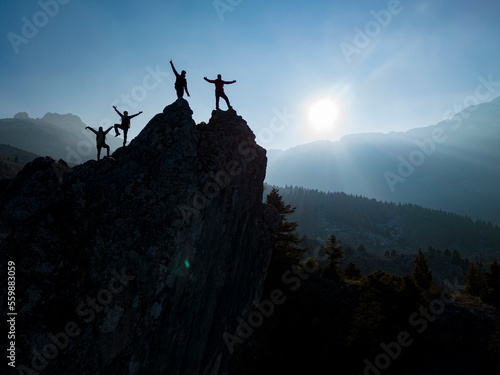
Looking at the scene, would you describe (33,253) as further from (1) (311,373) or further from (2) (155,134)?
(1) (311,373)

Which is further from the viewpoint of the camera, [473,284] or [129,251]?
[473,284]

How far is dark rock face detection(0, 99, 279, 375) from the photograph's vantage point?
966 centimetres

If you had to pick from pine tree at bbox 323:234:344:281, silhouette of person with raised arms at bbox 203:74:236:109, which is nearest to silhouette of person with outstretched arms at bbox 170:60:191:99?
silhouette of person with raised arms at bbox 203:74:236:109

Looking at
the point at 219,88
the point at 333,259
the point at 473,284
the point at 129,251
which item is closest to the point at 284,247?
the point at 333,259

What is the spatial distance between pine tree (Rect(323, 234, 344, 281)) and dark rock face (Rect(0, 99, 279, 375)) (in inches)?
866

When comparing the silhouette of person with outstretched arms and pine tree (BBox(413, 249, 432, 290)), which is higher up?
the silhouette of person with outstretched arms

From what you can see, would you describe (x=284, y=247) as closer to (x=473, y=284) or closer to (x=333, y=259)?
(x=333, y=259)

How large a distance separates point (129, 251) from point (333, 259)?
33.3 m

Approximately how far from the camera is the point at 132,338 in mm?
10766

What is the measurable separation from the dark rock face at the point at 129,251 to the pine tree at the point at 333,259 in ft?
72.1

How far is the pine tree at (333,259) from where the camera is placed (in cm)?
3356

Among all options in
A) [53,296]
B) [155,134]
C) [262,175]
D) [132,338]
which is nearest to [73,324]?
[53,296]

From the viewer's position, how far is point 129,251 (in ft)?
36.9

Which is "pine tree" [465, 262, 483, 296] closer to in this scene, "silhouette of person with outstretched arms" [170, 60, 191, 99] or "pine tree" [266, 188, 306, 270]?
"pine tree" [266, 188, 306, 270]
